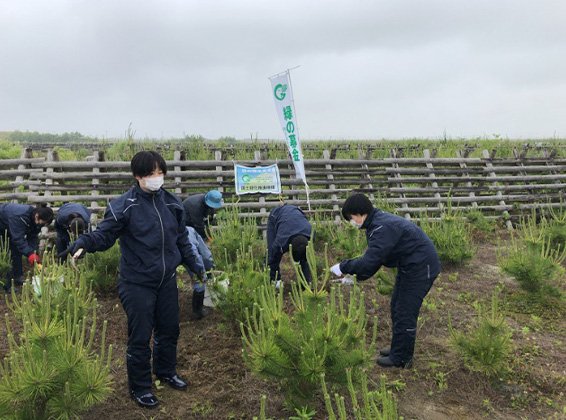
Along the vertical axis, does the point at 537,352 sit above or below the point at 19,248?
below

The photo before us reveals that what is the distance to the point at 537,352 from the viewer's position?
403 centimetres

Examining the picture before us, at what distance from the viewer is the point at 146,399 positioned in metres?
3.04

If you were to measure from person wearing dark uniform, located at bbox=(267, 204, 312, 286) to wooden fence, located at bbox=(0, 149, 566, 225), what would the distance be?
6.63 ft

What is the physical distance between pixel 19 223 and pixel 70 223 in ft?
2.58

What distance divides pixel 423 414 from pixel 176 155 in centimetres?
671

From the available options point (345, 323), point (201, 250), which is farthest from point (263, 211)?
point (345, 323)

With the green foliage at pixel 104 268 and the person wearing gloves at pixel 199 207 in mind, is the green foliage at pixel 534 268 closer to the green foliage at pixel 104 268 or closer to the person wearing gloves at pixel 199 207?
the person wearing gloves at pixel 199 207

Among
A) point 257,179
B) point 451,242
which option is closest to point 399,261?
point 451,242

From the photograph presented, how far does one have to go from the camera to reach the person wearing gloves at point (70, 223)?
526cm

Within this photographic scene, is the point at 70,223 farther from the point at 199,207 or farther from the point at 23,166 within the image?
the point at 23,166

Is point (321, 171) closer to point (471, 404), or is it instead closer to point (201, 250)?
point (201, 250)

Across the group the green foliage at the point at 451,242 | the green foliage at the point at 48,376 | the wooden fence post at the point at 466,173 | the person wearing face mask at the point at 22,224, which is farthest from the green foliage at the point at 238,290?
the wooden fence post at the point at 466,173

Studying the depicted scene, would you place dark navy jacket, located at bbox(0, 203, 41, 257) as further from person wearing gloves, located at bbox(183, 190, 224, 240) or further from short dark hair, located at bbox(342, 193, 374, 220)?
short dark hair, located at bbox(342, 193, 374, 220)

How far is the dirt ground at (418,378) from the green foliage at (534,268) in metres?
0.31
